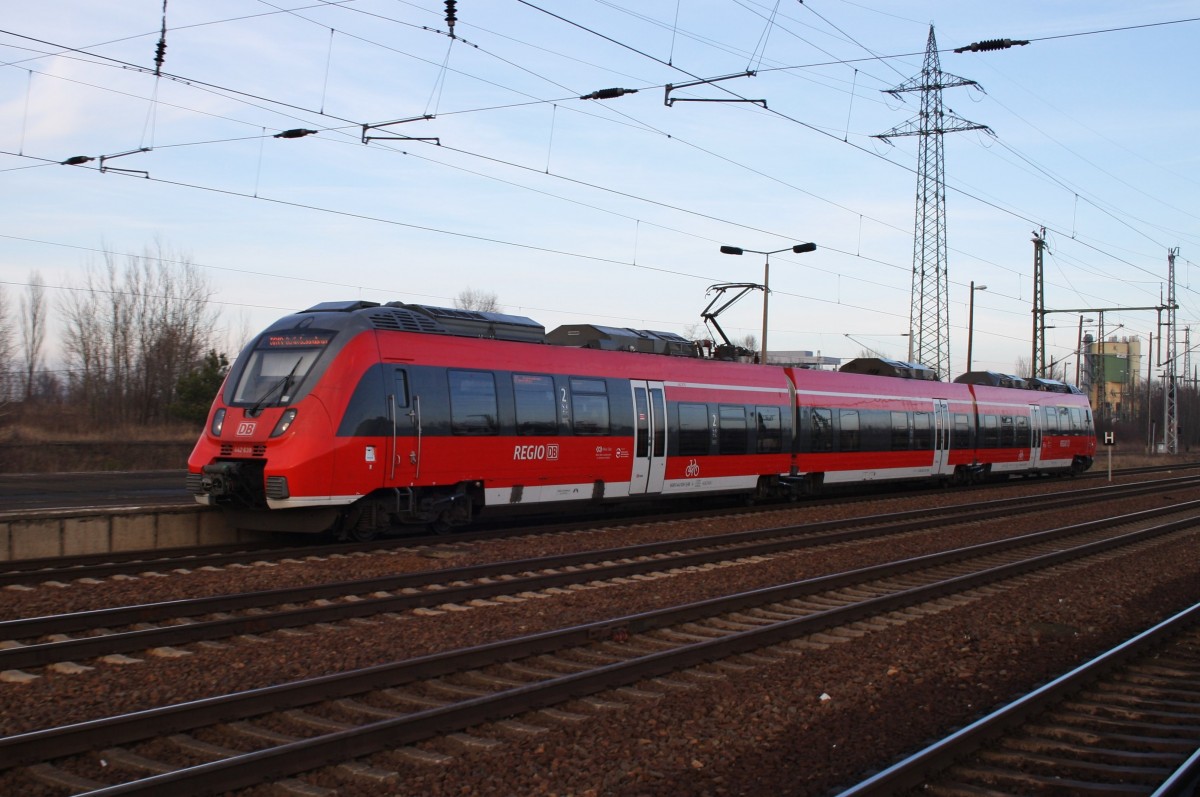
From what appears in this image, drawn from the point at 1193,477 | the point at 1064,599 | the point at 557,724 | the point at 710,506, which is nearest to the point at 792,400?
the point at 710,506

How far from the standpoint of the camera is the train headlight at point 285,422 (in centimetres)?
1384

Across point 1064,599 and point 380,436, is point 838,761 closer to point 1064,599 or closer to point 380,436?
point 1064,599

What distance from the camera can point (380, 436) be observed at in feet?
47.4

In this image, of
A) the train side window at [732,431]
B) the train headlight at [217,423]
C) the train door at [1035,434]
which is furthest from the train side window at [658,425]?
the train door at [1035,434]

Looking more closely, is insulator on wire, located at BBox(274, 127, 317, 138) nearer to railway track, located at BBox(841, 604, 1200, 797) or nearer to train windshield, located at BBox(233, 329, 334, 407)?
train windshield, located at BBox(233, 329, 334, 407)

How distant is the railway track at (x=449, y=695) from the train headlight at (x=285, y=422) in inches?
254

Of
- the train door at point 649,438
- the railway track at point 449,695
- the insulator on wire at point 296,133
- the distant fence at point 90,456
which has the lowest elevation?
the railway track at point 449,695

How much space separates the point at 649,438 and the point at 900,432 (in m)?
11.9

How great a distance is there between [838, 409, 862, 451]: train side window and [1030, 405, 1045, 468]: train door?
13.6m

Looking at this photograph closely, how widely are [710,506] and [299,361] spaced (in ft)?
41.0

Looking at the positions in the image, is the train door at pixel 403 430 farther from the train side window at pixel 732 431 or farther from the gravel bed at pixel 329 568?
the train side window at pixel 732 431

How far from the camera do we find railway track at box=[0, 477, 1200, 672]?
8.41 metres

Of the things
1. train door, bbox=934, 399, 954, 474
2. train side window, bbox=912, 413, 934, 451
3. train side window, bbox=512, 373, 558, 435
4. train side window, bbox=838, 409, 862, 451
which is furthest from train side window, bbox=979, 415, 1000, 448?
train side window, bbox=512, 373, 558, 435

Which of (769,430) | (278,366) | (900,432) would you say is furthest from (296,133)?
(900,432)
